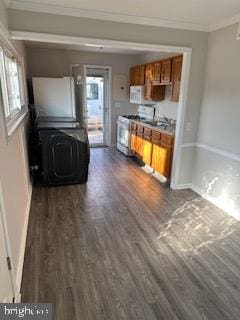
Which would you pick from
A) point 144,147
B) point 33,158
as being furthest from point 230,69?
point 33,158

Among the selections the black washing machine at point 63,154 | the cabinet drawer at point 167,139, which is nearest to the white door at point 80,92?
the black washing machine at point 63,154

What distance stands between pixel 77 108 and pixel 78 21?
2.43 metres

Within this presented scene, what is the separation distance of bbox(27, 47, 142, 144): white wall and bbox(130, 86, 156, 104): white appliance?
0.50 m

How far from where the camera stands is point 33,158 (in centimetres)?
402

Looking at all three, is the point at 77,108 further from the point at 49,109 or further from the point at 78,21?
the point at 78,21

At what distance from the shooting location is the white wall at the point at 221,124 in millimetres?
2904

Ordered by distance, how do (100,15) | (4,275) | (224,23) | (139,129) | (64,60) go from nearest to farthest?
(4,275)
(100,15)
(224,23)
(139,129)
(64,60)

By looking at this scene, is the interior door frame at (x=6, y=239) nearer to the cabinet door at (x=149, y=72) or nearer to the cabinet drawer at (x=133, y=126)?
the cabinet drawer at (x=133, y=126)

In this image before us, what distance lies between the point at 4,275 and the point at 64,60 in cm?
510

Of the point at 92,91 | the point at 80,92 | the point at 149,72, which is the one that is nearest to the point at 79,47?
the point at 80,92

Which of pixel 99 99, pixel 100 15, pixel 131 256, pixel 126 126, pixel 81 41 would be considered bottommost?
pixel 131 256

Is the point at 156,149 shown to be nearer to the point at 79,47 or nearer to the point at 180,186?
the point at 180,186

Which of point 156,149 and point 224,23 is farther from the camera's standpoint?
point 156,149

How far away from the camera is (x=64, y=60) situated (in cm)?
545
